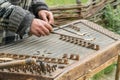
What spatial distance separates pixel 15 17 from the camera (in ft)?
12.7

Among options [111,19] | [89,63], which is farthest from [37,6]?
[111,19]

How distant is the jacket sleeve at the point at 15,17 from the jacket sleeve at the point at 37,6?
0.65m

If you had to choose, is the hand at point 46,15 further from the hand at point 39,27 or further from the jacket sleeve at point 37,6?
the hand at point 39,27

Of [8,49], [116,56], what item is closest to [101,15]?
[116,56]

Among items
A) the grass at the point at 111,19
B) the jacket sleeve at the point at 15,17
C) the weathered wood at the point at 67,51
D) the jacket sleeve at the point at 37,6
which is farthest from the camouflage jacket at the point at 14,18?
the grass at the point at 111,19

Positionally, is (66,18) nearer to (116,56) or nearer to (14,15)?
(116,56)

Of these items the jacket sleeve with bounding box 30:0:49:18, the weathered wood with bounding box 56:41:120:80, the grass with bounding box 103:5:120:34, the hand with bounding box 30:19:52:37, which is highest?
the jacket sleeve with bounding box 30:0:49:18

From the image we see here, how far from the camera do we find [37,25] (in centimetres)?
384

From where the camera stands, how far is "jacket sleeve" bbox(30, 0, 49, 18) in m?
4.55

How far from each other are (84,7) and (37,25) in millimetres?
3381

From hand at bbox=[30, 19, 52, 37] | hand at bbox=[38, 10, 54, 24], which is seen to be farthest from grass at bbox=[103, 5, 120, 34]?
hand at bbox=[30, 19, 52, 37]

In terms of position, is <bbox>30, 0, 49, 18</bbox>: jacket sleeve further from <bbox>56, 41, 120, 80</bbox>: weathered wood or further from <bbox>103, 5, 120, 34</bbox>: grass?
<bbox>103, 5, 120, 34</bbox>: grass

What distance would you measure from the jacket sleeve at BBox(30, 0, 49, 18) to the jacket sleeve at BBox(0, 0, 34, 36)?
0.65 m

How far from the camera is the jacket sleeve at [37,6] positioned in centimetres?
455
